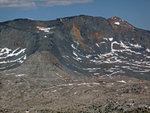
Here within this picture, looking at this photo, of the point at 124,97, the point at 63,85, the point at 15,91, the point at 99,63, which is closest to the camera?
the point at 124,97

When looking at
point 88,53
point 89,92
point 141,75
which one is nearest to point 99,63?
point 88,53

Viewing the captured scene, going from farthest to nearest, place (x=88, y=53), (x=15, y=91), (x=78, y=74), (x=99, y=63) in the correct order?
(x=88, y=53) → (x=99, y=63) → (x=78, y=74) → (x=15, y=91)

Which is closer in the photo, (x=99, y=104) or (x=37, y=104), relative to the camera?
(x=99, y=104)

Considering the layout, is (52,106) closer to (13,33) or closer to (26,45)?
(26,45)

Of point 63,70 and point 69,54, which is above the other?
point 69,54

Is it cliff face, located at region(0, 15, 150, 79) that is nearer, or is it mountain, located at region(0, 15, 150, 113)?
mountain, located at region(0, 15, 150, 113)

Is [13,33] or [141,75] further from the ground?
[13,33]

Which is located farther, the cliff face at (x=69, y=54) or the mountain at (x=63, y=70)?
the cliff face at (x=69, y=54)

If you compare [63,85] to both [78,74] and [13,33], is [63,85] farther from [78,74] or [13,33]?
[13,33]

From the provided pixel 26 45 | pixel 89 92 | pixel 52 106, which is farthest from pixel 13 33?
pixel 52 106

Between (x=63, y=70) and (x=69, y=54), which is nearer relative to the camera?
(x=63, y=70)
